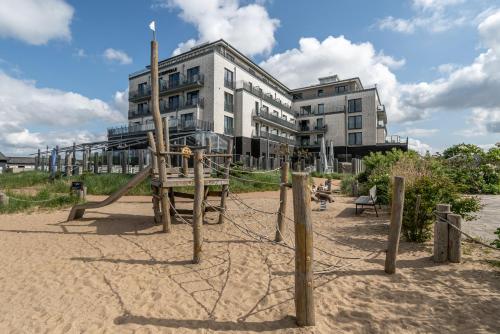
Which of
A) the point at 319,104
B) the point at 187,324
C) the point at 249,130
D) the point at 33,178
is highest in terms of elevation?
the point at 319,104

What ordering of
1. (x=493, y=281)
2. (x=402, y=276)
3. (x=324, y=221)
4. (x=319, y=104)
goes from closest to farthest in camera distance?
(x=493, y=281) < (x=402, y=276) < (x=324, y=221) < (x=319, y=104)

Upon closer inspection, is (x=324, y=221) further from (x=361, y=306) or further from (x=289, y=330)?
(x=289, y=330)

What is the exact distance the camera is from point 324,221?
7820 mm

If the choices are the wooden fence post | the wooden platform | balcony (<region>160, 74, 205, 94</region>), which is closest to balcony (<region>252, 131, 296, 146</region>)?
balcony (<region>160, 74, 205, 94</region>)

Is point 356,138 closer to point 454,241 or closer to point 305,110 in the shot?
point 305,110

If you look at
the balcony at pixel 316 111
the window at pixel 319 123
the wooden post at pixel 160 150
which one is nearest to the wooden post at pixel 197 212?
the wooden post at pixel 160 150

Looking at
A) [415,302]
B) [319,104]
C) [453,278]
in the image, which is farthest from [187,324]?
[319,104]

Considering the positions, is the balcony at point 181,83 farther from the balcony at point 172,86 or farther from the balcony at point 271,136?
the balcony at point 271,136

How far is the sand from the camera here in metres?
3.06

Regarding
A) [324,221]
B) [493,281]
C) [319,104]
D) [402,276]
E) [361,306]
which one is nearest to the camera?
[361,306]

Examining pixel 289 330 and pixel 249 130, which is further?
pixel 249 130

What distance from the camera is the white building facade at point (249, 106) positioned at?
3000cm

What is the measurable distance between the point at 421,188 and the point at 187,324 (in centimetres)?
493

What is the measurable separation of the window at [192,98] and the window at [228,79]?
3223 mm
